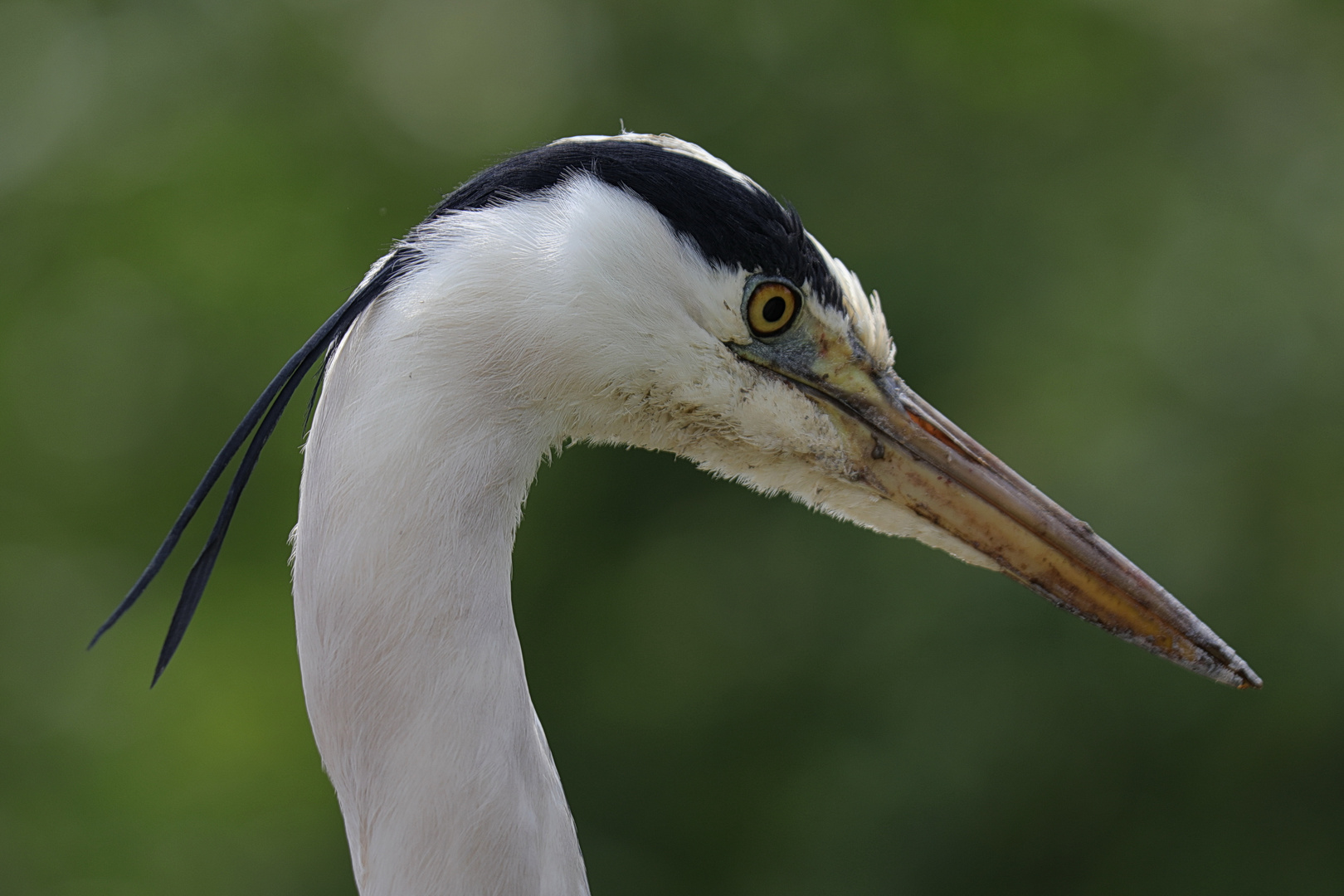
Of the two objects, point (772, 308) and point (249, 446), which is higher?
point (772, 308)

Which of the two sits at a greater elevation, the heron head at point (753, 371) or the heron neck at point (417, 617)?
the heron head at point (753, 371)

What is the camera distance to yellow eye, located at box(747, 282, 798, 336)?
5.02 feet

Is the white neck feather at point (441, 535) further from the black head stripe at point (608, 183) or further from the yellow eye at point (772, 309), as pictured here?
the yellow eye at point (772, 309)

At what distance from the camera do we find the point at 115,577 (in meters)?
4.47

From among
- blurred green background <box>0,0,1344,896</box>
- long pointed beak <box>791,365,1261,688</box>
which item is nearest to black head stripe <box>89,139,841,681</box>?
long pointed beak <box>791,365,1261,688</box>

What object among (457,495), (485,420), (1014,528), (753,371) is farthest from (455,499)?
(1014,528)

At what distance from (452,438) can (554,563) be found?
292 cm

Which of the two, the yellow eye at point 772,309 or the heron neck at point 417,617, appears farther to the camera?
the yellow eye at point 772,309

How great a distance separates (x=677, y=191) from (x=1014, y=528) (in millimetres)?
709

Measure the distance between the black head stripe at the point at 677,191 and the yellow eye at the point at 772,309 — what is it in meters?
0.03

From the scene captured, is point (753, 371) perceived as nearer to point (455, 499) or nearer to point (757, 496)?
point (455, 499)

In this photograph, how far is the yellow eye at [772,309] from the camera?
60.2 inches

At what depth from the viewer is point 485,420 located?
4.72ft

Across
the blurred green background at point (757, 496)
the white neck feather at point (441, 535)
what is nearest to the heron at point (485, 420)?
the white neck feather at point (441, 535)
